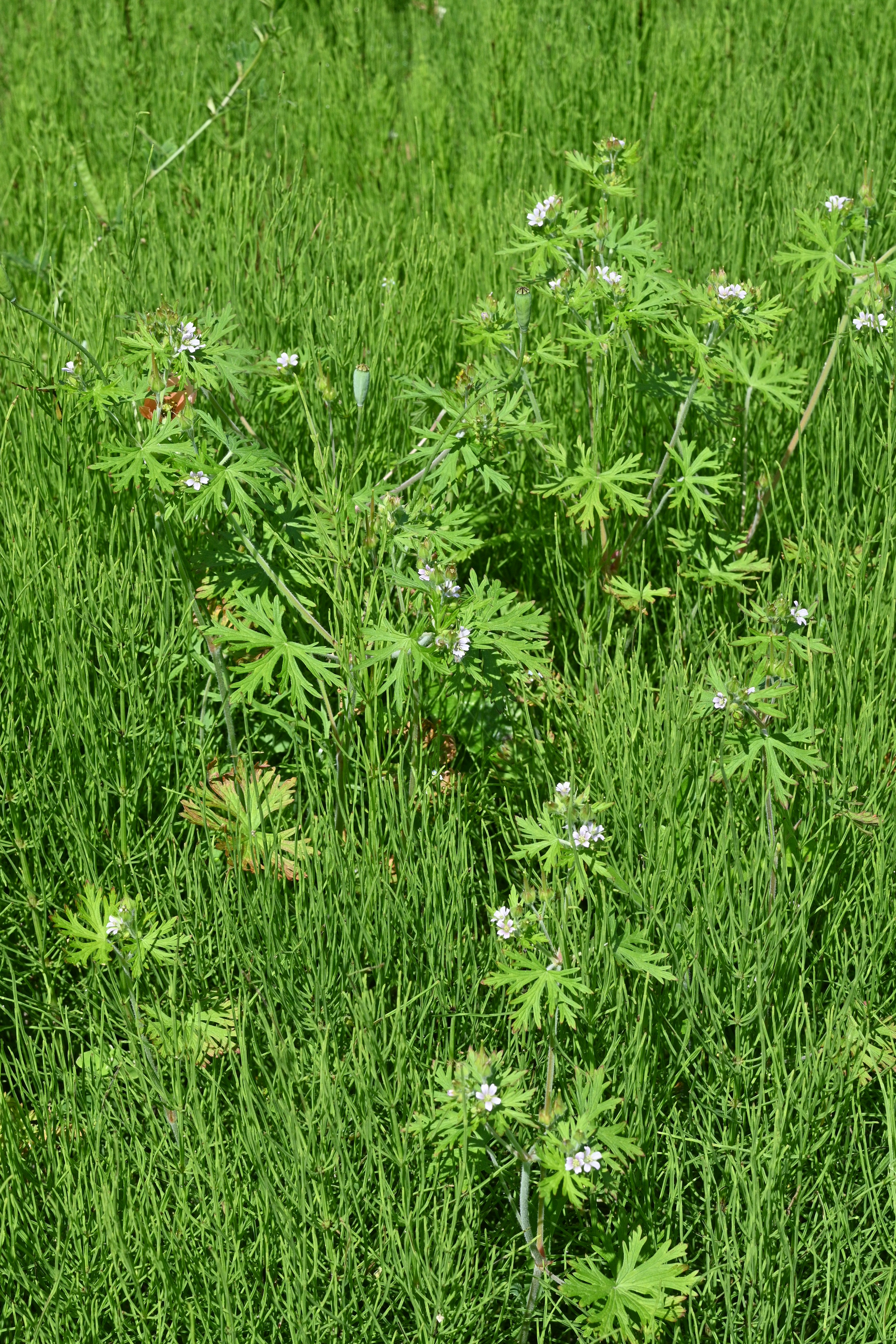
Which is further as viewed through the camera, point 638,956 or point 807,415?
point 807,415

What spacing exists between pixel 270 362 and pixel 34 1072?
1.33 metres

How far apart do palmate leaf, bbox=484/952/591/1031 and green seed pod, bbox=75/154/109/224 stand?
2623mm

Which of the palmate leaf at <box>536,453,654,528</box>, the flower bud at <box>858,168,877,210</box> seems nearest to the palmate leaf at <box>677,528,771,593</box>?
the palmate leaf at <box>536,453,654,528</box>

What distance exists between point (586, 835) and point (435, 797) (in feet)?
1.39

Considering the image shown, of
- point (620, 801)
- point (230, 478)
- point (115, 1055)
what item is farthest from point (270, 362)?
point (115, 1055)

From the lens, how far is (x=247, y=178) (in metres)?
3.17

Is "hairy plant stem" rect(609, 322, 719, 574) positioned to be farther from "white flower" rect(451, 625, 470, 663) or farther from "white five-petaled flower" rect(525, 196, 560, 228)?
"white flower" rect(451, 625, 470, 663)

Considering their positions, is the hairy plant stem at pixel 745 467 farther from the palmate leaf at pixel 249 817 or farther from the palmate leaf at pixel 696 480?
the palmate leaf at pixel 249 817

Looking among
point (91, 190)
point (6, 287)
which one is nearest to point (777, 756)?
point (6, 287)

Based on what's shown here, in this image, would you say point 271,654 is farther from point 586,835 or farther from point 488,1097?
point 488,1097

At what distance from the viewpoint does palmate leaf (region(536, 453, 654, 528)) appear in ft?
7.23

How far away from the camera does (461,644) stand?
6.20 feet

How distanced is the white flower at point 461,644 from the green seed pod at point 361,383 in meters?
0.58

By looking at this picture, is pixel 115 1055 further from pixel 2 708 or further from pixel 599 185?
pixel 599 185
